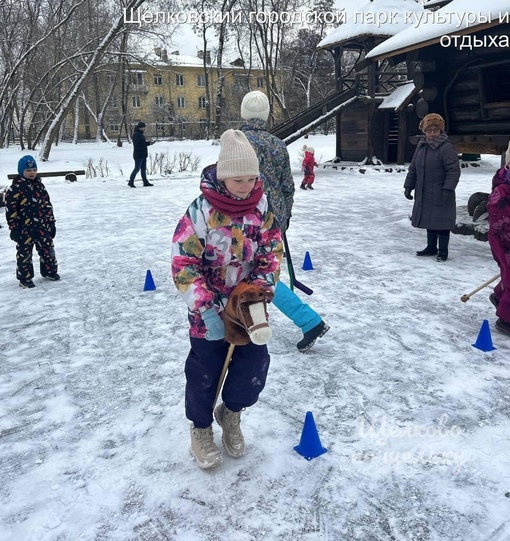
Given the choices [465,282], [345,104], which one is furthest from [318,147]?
[465,282]

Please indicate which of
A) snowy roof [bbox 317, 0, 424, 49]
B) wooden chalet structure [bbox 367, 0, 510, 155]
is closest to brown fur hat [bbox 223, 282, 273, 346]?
wooden chalet structure [bbox 367, 0, 510, 155]

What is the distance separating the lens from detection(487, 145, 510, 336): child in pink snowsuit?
3.95 meters

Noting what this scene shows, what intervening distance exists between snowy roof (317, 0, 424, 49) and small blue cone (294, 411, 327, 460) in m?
18.1

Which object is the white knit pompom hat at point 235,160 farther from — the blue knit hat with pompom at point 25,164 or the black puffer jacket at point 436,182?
the black puffer jacket at point 436,182

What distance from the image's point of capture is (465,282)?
5535 millimetres

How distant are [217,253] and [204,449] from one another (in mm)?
1048

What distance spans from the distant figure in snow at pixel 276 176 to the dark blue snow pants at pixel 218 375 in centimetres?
132

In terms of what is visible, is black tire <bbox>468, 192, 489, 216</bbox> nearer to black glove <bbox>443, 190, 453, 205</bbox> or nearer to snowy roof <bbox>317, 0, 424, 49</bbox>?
black glove <bbox>443, 190, 453, 205</bbox>

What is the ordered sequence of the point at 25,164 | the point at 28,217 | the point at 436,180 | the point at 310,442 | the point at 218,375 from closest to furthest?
the point at 218,375 < the point at 310,442 < the point at 25,164 < the point at 28,217 < the point at 436,180

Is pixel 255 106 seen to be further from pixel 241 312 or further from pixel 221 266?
pixel 241 312

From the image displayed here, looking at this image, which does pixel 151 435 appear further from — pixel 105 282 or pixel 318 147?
pixel 318 147

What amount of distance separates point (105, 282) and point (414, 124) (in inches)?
663

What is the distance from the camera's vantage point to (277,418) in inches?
120

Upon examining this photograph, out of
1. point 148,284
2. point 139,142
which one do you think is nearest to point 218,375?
point 148,284
